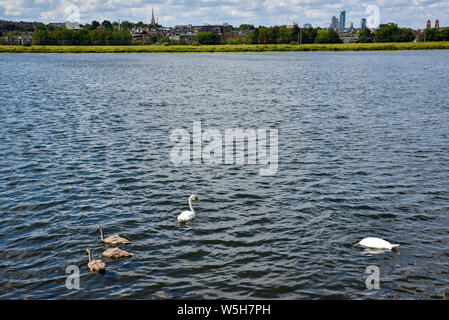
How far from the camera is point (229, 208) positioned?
63.4 ft

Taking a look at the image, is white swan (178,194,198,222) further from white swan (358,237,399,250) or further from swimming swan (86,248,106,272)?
white swan (358,237,399,250)

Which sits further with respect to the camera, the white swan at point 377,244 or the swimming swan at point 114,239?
the swimming swan at point 114,239

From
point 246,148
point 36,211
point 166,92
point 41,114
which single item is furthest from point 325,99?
point 36,211

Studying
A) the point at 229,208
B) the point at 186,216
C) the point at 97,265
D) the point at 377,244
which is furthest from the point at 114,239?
the point at 377,244

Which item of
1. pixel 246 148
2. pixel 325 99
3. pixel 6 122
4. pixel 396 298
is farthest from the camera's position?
pixel 325 99

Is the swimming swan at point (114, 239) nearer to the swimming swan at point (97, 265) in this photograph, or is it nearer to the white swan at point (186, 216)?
the swimming swan at point (97, 265)

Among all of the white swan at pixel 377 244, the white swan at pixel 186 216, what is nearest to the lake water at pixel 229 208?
the white swan at pixel 377 244

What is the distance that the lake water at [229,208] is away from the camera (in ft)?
45.3

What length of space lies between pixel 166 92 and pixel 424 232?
47.6m

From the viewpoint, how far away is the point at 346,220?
58.7 feet

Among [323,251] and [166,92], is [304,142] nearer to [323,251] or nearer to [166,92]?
[323,251]

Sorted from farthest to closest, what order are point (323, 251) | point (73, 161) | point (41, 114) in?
1. point (41, 114)
2. point (73, 161)
3. point (323, 251)

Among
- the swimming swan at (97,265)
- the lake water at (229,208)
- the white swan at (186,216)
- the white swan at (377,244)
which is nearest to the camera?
the lake water at (229,208)

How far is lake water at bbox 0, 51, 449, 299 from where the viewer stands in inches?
543
